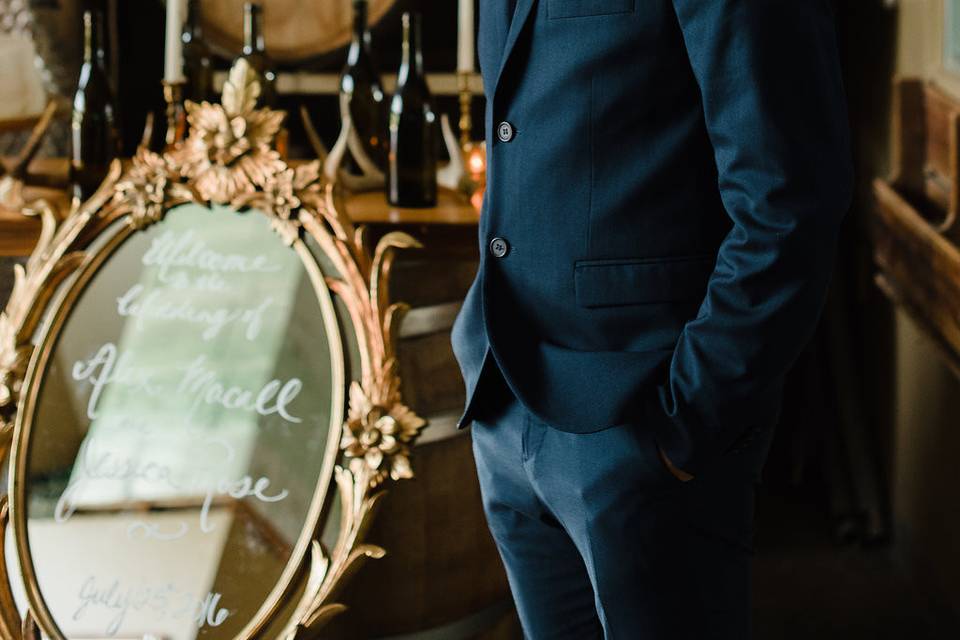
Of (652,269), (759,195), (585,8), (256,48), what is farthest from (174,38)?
(759,195)

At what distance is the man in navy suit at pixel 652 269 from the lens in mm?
995

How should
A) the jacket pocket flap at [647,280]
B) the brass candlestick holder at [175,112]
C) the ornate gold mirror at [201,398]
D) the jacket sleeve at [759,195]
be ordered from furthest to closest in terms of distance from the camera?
1. the brass candlestick holder at [175,112]
2. the ornate gold mirror at [201,398]
3. the jacket pocket flap at [647,280]
4. the jacket sleeve at [759,195]

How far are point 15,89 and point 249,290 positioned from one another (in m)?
0.94

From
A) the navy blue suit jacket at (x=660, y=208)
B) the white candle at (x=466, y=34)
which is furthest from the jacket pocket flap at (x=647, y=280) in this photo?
the white candle at (x=466, y=34)

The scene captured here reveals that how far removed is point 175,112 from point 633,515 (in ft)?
4.52

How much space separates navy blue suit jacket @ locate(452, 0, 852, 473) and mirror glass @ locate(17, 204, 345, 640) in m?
0.63

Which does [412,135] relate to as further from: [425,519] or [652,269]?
[652,269]

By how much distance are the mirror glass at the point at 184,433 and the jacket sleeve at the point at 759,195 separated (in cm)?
85

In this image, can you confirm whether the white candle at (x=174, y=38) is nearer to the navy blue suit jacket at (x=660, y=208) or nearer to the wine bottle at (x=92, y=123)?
the wine bottle at (x=92, y=123)

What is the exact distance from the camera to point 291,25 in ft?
7.84

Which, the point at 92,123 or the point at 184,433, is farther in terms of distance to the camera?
the point at 92,123

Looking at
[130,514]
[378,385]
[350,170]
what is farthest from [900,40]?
[130,514]

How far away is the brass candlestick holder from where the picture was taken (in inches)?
77.4

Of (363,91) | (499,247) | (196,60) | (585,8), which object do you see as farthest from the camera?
(196,60)
